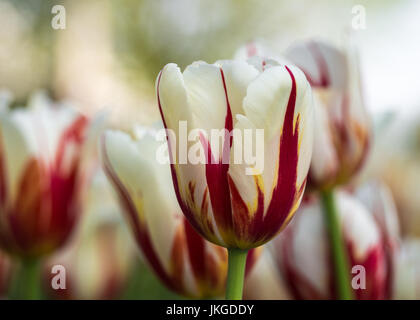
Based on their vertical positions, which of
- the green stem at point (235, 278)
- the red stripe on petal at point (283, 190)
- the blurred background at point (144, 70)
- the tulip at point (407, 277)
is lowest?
the tulip at point (407, 277)

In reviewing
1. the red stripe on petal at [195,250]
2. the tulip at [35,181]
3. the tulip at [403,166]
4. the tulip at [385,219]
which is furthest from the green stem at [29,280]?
the tulip at [403,166]

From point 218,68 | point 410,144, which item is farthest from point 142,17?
point 218,68

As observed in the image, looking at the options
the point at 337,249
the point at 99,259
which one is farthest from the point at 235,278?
the point at 99,259

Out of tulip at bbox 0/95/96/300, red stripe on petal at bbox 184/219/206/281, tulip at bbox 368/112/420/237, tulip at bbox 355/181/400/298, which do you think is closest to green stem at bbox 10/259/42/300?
tulip at bbox 0/95/96/300

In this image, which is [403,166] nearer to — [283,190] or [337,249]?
[337,249]

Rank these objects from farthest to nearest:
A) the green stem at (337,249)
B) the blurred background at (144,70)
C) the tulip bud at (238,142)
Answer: the blurred background at (144,70) → the green stem at (337,249) → the tulip bud at (238,142)

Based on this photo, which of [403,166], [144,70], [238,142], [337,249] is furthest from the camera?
[144,70]

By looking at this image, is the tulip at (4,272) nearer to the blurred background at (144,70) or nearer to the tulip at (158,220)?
the blurred background at (144,70)
